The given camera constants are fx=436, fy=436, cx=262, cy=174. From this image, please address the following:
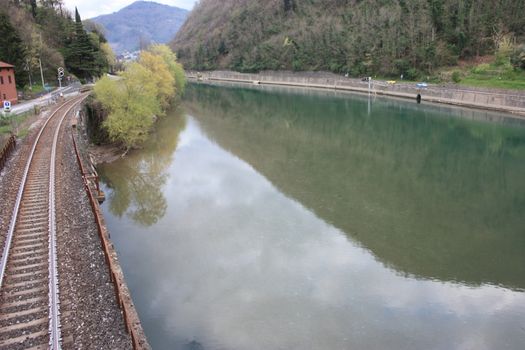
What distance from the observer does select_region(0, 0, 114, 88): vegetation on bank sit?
51.0m

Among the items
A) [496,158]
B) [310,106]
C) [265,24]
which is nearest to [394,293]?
[496,158]

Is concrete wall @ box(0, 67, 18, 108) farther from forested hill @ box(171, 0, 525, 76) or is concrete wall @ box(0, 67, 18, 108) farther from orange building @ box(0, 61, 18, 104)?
forested hill @ box(171, 0, 525, 76)

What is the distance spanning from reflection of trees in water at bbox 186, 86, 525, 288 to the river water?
0.41 ft

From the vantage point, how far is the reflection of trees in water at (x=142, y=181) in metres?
23.9

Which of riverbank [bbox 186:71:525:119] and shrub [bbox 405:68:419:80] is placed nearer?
riverbank [bbox 186:71:525:119]

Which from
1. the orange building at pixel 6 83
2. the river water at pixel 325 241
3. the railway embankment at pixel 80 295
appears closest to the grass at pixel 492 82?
the river water at pixel 325 241

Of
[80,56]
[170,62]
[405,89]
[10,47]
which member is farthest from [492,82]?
[80,56]

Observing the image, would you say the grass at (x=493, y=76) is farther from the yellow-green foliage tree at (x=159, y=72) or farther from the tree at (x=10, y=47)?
the tree at (x=10, y=47)

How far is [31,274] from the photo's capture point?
12359 mm

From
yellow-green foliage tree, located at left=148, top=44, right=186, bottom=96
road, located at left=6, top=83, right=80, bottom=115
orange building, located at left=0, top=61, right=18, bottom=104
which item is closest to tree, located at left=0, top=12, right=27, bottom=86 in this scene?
road, located at left=6, top=83, right=80, bottom=115

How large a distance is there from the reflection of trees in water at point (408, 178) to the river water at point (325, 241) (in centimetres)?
12

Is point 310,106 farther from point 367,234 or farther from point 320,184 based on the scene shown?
point 367,234

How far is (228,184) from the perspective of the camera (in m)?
29.5

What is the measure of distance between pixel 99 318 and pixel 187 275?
650cm
